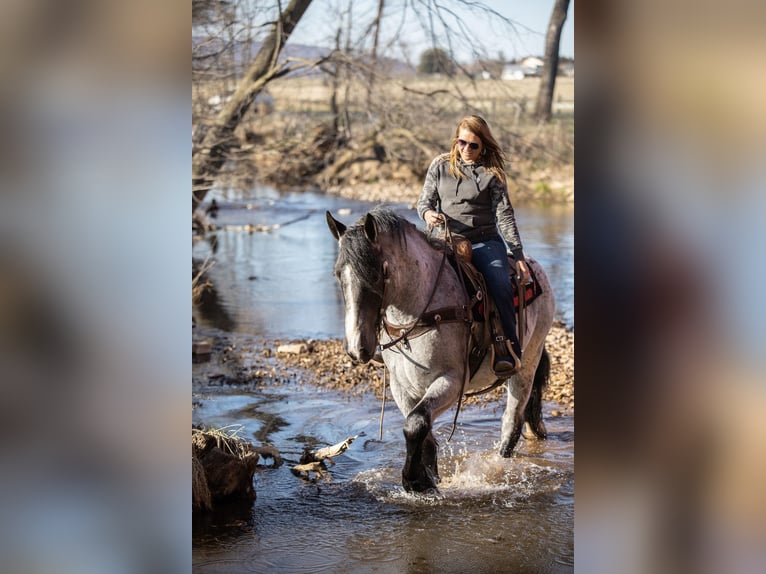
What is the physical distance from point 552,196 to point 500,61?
1114 mm

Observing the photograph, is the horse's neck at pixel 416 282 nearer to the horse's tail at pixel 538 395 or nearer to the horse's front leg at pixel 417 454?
the horse's front leg at pixel 417 454

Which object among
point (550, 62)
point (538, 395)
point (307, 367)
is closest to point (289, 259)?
point (307, 367)

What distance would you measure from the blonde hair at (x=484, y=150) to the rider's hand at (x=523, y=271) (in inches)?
16.9

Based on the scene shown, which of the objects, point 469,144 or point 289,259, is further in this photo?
point 289,259

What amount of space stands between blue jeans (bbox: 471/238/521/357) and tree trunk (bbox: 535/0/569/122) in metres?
1.99

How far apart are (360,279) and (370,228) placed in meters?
0.22

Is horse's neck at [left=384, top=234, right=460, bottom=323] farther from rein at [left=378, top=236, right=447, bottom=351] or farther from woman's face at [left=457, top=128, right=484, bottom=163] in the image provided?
woman's face at [left=457, top=128, right=484, bottom=163]

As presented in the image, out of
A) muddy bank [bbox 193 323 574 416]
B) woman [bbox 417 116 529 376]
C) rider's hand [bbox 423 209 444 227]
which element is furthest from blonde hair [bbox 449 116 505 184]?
muddy bank [bbox 193 323 574 416]

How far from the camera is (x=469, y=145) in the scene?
14.1ft

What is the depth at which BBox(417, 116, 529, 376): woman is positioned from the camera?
434 cm

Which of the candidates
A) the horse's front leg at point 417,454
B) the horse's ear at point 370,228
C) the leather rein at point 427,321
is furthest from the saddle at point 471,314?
the horse's ear at point 370,228

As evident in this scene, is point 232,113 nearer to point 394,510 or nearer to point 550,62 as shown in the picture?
point 550,62
